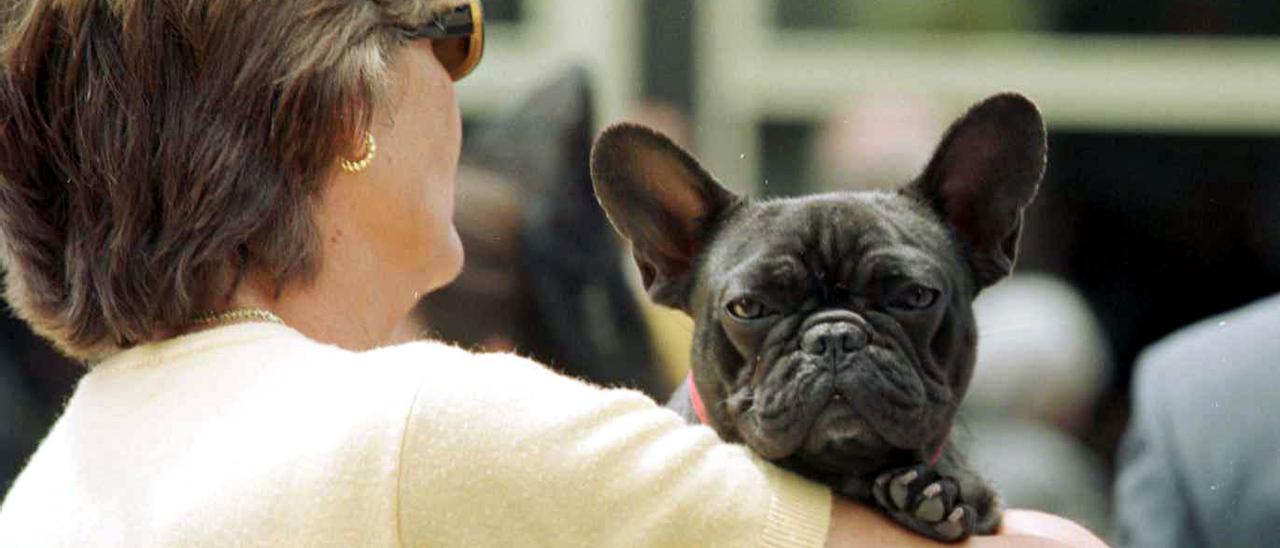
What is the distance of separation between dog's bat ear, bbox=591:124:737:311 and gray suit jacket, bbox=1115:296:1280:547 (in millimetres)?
885

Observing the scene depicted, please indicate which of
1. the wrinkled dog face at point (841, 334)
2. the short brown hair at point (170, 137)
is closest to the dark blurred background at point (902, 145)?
the wrinkled dog face at point (841, 334)

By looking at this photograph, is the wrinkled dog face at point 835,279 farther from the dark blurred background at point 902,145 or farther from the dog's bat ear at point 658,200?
the dark blurred background at point 902,145

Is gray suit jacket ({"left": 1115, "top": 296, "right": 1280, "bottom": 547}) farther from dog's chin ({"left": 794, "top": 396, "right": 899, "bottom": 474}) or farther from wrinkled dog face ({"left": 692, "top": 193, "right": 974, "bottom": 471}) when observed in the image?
dog's chin ({"left": 794, "top": 396, "right": 899, "bottom": 474})

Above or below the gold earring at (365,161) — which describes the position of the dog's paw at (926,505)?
below

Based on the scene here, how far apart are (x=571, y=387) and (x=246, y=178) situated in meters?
0.44

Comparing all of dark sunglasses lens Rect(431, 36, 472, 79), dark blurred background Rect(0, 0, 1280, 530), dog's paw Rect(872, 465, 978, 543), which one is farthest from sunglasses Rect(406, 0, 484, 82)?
dark blurred background Rect(0, 0, 1280, 530)

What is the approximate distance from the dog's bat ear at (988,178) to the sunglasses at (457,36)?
57 centimetres

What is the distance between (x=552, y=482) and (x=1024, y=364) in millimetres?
2176

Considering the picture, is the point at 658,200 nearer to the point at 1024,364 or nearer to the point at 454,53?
the point at 454,53

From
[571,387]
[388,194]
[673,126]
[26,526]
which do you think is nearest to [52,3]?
[388,194]

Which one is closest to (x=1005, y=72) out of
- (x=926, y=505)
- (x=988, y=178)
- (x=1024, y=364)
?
(x=1024, y=364)

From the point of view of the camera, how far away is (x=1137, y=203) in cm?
486

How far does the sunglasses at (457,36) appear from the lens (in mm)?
2072

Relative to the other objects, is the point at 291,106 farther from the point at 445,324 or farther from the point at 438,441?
the point at 445,324
